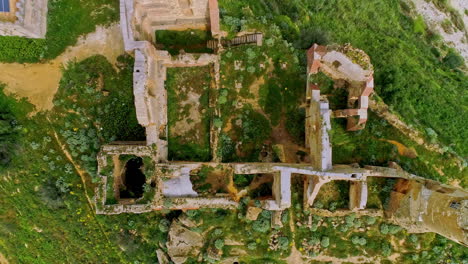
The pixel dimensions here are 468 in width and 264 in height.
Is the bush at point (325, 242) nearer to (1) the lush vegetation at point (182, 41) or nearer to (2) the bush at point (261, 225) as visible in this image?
(2) the bush at point (261, 225)

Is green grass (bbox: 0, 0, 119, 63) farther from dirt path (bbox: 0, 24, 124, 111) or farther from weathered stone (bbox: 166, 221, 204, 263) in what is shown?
weathered stone (bbox: 166, 221, 204, 263)

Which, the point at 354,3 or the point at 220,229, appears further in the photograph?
the point at 354,3

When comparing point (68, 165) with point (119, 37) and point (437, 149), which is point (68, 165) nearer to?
point (119, 37)

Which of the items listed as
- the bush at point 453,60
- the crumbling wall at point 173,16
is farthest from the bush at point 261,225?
the bush at point 453,60

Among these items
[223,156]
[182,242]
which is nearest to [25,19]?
[223,156]

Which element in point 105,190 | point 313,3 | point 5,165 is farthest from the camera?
point 313,3

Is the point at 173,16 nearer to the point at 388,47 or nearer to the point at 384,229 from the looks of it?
the point at 388,47

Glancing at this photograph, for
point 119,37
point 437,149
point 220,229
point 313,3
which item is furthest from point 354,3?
point 220,229
